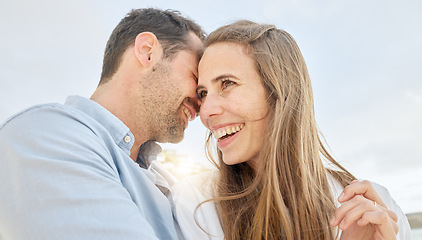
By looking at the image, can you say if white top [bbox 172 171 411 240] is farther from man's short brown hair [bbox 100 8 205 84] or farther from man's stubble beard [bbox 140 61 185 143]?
man's short brown hair [bbox 100 8 205 84]

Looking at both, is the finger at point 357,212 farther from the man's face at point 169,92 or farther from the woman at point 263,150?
the man's face at point 169,92

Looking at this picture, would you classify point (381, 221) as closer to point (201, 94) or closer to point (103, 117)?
point (201, 94)

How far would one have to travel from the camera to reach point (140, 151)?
105 inches

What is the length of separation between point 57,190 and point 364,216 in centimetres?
121

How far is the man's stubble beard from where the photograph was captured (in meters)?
2.54

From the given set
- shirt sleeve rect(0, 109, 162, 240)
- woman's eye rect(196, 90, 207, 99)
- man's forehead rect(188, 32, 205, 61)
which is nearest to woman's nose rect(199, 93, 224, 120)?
woman's eye rect(196, 90, 207, 99)

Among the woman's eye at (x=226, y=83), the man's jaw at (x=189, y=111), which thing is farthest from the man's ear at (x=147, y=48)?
the woman's eye at (x=226, y=83)

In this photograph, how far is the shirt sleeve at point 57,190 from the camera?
52.2 inches

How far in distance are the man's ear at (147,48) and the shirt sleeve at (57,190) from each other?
1.06 metres

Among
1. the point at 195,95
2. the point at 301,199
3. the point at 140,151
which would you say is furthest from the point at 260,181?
the point at 140,151

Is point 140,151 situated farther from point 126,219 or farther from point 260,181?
point 126,219

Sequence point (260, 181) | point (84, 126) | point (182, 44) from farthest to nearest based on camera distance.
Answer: point (182, 44) → point (260, 181) → point (84, 126)

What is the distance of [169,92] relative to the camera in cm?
256

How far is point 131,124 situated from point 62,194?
1161 millimetres
